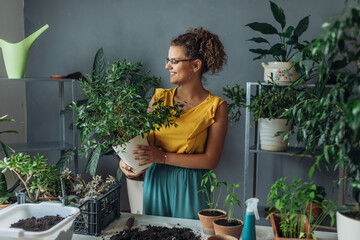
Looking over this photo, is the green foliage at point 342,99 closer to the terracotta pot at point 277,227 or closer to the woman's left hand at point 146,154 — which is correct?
the terracotta pot at point 277,227

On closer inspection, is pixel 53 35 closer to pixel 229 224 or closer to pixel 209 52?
pixel 209 52

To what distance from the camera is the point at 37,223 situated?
141 cm

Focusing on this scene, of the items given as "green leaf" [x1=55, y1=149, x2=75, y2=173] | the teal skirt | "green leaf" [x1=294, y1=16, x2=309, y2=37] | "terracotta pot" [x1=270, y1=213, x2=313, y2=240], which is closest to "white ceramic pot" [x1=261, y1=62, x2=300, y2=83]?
"green leaf" [x1=294, y1=16, x2=309, y2=37]

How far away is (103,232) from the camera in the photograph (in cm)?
161

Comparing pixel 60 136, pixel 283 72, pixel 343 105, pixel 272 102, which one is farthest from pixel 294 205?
pixel 60 136

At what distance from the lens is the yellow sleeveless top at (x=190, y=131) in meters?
2.12

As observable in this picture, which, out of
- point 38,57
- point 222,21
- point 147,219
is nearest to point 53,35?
point 38,57

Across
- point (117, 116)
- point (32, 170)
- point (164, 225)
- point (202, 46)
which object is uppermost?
→ point (202, 46)

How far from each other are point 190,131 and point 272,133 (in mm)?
939

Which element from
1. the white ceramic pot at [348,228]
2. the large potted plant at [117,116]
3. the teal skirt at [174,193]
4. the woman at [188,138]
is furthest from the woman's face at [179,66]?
the white ceramic pot at [348,228]

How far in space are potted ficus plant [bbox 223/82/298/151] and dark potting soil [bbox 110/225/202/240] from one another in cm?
125

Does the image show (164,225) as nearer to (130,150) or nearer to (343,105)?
(130,150)

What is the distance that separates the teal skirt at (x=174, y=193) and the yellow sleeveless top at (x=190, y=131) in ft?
0.45

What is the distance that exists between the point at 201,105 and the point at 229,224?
2.77 ft
